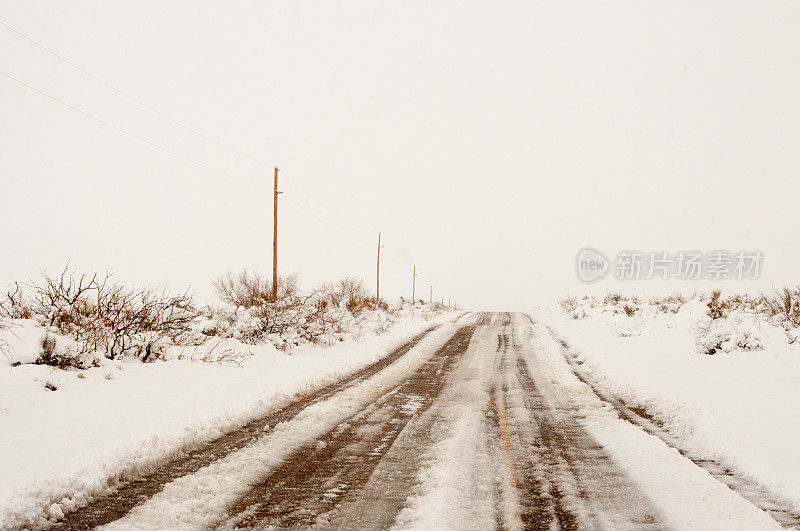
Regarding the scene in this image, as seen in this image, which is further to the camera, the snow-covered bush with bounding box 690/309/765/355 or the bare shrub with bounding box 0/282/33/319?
the snow-covered bush with bounding box 690/309/765/355

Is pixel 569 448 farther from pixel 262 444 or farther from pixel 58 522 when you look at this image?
pixel 58 522

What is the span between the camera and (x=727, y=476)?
16.4 feet

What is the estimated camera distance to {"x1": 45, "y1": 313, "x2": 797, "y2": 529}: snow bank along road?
3885mm

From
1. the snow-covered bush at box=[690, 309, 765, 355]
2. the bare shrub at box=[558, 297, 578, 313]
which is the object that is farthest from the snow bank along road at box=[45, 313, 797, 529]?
the bare shrub at box=[558, 297, 578, 313]

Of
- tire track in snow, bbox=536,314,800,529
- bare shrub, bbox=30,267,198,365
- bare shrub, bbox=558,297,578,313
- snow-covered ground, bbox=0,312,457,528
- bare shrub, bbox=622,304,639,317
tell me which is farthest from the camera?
bare shrub, bbox=558,297,578,313

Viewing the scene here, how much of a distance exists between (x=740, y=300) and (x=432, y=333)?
13.1 m

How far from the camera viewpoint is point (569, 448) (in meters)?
5.95

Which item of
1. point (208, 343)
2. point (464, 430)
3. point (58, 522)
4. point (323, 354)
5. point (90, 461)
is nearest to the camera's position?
point (58, 522)

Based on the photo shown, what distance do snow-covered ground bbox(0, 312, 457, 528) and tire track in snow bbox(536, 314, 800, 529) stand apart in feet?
19.9

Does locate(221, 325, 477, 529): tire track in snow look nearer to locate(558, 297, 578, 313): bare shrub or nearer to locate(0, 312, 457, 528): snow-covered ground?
locate(0, 312, 457, 528): snow-covered ground

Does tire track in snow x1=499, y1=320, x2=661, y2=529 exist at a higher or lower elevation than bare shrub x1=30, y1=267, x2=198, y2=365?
lower

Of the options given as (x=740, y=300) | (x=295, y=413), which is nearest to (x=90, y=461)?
(x=295, y=413)

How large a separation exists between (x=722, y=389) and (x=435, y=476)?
7.82 m

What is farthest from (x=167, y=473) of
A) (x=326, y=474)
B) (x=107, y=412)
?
(x=107, y=412)
